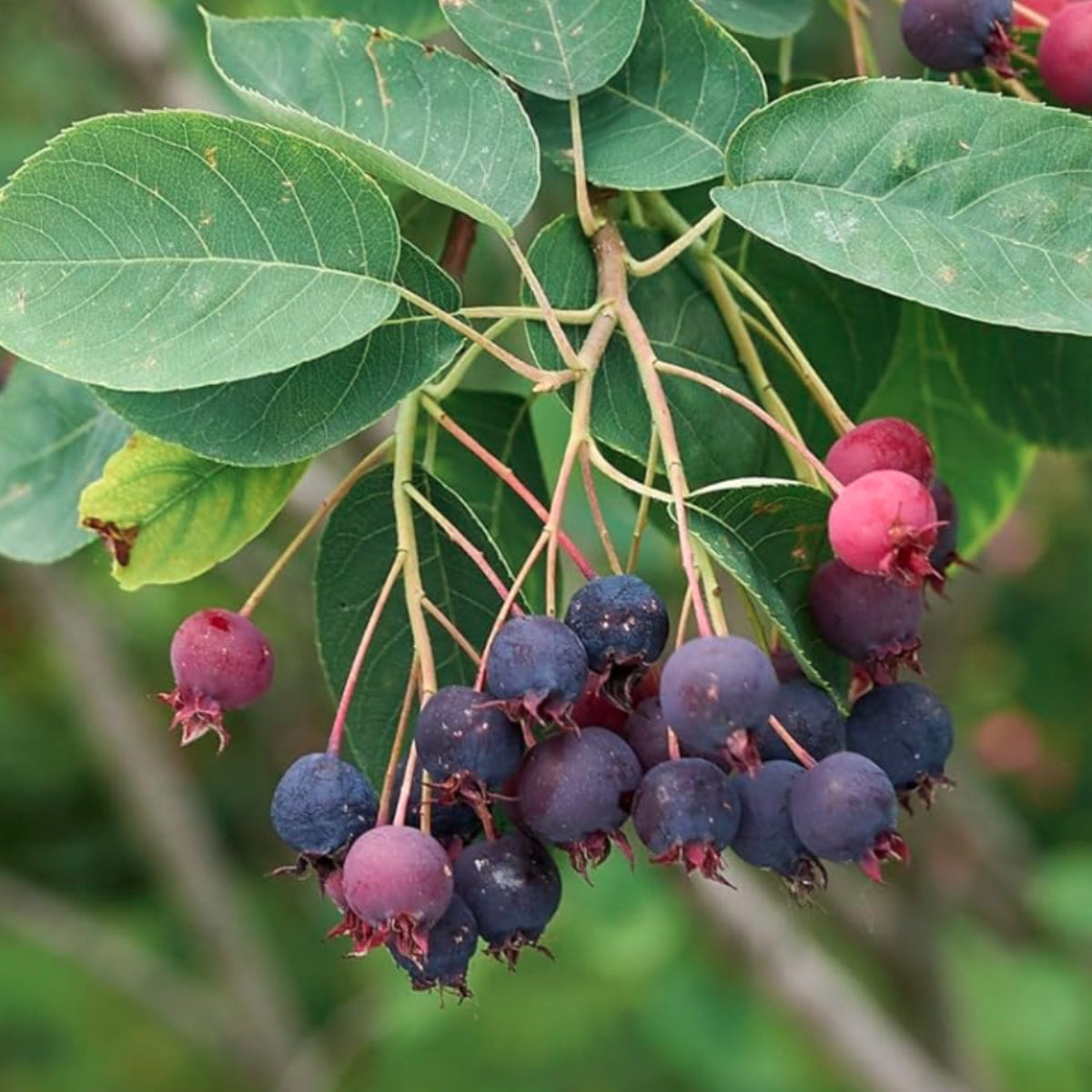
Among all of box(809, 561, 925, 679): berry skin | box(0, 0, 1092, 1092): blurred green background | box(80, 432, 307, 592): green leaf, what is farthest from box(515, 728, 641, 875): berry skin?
box(0, 0, 1092, 1092): blurred green background

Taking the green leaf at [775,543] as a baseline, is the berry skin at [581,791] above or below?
below

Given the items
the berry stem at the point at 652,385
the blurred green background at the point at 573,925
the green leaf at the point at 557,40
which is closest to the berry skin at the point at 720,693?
the berry stem at the point at 652,385

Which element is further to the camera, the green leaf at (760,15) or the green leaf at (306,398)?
the green leaf at (760,15)

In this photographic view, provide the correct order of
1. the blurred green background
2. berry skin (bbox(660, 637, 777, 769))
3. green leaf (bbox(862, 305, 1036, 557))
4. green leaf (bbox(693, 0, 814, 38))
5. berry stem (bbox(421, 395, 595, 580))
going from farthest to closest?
the blurred green background < green leaf (bbox(862, 305, 1036, 557)) < green leaf (bbox(693, 0, 814, 38)) < berry stem (bbox(421, 395, 595, 580)) < berry skin (bbox(660, 637, 777, 769))

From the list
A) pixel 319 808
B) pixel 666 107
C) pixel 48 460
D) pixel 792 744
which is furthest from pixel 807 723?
pixel 48 460

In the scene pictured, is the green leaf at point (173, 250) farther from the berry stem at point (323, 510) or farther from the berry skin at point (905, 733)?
the berry skin at point (905, 733)

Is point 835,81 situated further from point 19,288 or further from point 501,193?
point 19,288

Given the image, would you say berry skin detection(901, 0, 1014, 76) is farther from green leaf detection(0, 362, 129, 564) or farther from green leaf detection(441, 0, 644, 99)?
green leaf detection(0, 362, 129, 564)
